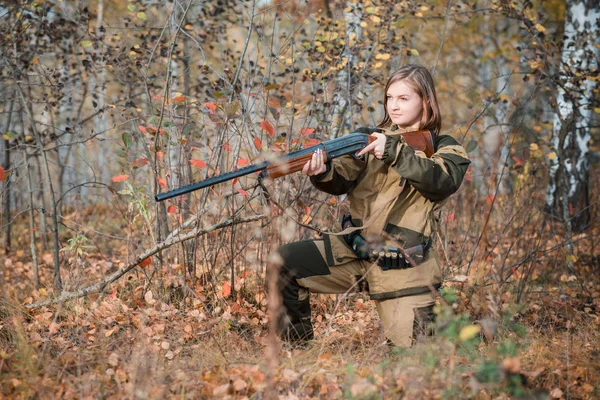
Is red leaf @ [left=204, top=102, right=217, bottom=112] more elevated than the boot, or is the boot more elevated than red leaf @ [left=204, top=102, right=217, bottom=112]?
red leaf @ [left=204, top=102, right=217, bottom=112]

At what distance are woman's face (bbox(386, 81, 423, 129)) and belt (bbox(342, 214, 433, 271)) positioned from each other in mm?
682

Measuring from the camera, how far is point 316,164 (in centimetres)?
321

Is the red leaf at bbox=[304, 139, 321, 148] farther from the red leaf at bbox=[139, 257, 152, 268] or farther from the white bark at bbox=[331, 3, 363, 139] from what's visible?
the red leaf at bbox=[139, 257, 152, 268]

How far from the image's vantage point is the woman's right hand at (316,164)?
3.20m

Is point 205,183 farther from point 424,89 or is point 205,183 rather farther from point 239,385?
point 424,89

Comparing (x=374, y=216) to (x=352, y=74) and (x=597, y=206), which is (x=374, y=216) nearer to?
(x=352, y=74)

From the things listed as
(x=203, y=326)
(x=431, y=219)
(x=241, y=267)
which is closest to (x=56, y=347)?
(x=203, y=326)

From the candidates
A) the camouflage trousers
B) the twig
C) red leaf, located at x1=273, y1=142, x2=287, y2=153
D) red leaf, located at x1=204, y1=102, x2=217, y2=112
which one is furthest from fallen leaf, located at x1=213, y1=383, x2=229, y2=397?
red leaf, located at x1=273, y1=142, x2=287, y2=153

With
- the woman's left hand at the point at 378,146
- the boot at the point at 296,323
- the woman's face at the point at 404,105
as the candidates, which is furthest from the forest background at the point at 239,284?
the woman's face at the point at 404,105

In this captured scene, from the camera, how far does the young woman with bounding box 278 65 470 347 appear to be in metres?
3.18

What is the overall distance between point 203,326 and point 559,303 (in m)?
2.73

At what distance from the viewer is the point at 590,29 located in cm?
671

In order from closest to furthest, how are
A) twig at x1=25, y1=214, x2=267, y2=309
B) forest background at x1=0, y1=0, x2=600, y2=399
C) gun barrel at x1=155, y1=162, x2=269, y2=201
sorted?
forest background at x1=0, y1=0, x2=600, y2=399 < gun barrel at x1=155, y1=162, x2=269, y2=201 < twig at x1=25, y1=214, x2=267, y2=309

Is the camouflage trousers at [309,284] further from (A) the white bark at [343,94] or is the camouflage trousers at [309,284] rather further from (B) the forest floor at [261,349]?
(A) the white bark at [343,94]
